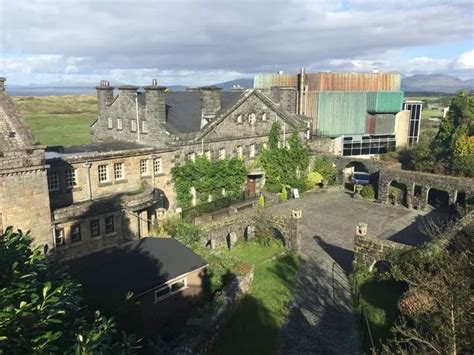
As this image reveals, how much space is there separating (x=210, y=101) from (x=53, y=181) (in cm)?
1641

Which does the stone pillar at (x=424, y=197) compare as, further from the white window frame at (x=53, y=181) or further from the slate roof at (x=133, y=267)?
the white window frame at (x=53, y=181)

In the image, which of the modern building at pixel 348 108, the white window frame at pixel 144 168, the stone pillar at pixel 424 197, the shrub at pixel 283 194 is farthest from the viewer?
the modern building at pixel 348 108

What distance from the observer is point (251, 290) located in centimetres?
2420

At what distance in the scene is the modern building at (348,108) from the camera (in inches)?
2201

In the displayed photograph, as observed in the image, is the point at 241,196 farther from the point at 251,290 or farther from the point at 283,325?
the point at 283,325

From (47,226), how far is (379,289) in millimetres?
20457

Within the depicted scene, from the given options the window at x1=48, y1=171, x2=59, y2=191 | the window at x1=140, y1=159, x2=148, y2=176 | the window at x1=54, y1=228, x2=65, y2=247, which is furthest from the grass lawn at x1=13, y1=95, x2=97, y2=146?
the window at x1=54, y1=228, x2=65, y2=247

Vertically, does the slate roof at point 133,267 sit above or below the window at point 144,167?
below

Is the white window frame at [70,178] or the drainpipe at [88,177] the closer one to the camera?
the white window frame at [70,178]

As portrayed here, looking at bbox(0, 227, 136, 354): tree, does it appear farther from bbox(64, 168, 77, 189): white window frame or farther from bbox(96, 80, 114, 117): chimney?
bbox(96, 80, 114, 117): chimney

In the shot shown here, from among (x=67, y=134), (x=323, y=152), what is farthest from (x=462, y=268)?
(x=67, y=134)

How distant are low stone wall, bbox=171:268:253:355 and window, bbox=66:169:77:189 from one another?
14.6 meters

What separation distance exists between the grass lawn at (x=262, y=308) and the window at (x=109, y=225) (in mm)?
9234

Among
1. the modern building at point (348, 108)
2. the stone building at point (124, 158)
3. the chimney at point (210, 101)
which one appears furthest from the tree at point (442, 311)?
the modern building at point (348, 108)
